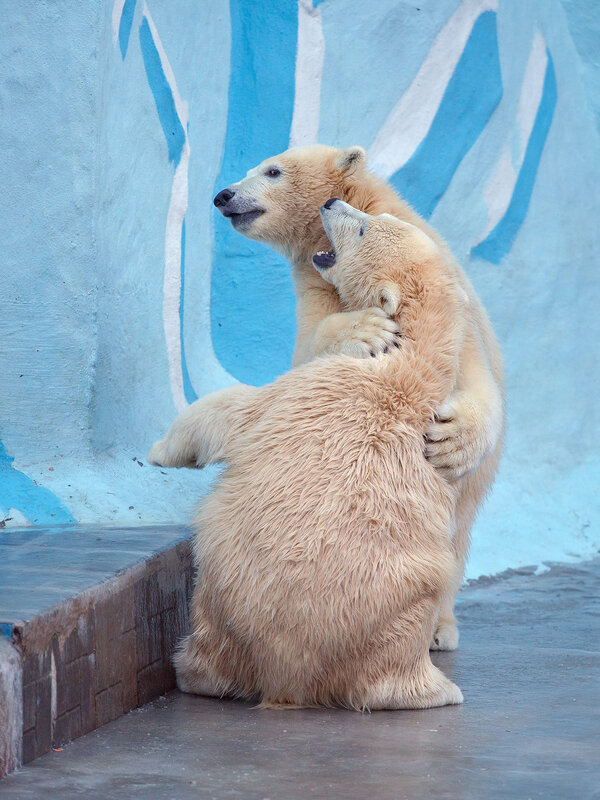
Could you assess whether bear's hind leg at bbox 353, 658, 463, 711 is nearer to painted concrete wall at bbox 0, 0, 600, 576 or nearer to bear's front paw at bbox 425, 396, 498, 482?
bear's front paw at bbox 425, 396, 498, 482

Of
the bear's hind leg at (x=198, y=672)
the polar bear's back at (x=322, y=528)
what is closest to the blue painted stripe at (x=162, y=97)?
the polar bear's back at (x=322, y=528)

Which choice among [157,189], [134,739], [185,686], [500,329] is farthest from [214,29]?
[134,739]

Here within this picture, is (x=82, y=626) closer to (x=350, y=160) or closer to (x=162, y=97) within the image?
(x=350, y=160)

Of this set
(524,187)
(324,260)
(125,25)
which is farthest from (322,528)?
(524,187)

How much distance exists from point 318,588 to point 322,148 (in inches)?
65.2

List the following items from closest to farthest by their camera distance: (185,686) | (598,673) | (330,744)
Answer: (330,744), (185,686), (598,673)

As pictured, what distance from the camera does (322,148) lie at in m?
3.32

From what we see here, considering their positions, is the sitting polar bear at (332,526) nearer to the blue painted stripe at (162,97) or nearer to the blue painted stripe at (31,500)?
the blue painted stripe at (31,500)

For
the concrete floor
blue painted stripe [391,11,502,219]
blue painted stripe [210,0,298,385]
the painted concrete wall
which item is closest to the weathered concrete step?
the concrete floor

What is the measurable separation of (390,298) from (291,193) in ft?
2.81

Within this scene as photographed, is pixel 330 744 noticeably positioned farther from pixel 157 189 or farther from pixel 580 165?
pixel 580 165

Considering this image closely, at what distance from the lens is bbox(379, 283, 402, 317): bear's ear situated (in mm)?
2500

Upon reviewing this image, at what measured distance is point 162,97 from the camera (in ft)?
14.7

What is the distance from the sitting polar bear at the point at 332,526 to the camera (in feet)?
7.38
